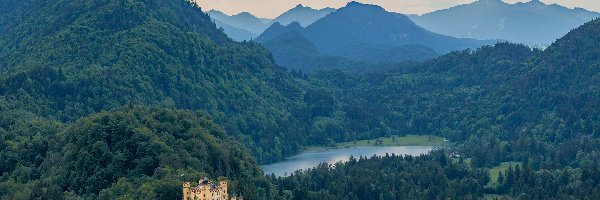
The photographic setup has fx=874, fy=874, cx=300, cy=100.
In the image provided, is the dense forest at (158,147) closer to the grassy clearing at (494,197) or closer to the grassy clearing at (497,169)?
the grassy clearing at (494,197)

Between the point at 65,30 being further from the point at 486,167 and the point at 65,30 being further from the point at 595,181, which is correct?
the point at 595,181

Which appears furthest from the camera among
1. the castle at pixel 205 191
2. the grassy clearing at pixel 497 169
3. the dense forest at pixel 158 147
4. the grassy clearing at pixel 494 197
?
the grassy clearing at pixel 497 169

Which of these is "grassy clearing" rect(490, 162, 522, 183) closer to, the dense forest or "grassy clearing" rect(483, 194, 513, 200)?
the dense forest

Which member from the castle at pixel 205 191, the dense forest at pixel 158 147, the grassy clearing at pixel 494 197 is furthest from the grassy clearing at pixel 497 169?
the castle at pixel 205 191

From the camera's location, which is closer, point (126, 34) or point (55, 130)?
point (55, 130)

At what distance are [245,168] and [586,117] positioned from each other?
316 ft

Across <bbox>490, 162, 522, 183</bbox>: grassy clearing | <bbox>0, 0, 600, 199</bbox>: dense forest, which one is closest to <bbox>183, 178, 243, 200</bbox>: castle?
<bbox>0, 0, 600, 199</bbox>: dense forest

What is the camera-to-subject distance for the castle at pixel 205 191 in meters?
84.7

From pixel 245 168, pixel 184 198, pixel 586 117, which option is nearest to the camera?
pixel 184 198

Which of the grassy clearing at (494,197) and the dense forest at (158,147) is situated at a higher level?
the dense forest at (158,147)

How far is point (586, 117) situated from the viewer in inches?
7426

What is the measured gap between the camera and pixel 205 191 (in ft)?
278

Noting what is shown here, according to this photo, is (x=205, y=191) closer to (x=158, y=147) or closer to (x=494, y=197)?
(x=158, y=147)

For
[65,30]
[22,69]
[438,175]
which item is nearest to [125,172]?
[438,175]
